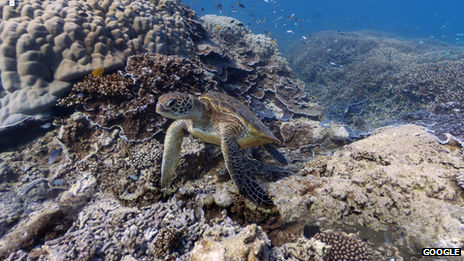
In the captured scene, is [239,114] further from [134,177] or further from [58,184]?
[58,184]

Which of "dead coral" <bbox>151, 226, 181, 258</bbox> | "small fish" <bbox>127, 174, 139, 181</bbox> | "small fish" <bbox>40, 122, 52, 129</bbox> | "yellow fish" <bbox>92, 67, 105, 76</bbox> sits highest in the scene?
"yellow fish" <bbox>92, 67, 105, 76</bbox>

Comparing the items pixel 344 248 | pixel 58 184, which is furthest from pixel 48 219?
pixel 344 248

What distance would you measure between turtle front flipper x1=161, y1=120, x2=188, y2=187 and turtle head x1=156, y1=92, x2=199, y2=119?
0.76ft

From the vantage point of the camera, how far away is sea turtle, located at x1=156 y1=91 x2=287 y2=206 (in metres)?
2.33

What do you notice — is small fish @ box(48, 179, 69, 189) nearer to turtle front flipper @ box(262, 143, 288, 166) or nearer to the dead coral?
the dead coral

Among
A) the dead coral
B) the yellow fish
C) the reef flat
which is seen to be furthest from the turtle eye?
the yellow fish

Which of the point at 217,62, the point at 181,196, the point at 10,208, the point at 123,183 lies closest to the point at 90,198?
the point at 123,183

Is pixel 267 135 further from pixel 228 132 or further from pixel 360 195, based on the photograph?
pixel 360 195

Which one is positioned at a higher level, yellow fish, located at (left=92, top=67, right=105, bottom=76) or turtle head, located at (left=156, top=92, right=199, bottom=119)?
yellow fish, located at (left=92, top=67, right=105, bottom=76)

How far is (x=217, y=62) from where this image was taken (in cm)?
592

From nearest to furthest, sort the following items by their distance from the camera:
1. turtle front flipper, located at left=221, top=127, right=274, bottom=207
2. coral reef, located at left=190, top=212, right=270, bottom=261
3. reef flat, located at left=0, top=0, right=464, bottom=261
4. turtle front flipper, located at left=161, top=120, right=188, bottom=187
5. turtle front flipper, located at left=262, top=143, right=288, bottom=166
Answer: coral reef, located at left=190, top=212, right=270, bottom=261
reef flat, located at left=0, top=0, right=464, bottom=261
turtle front flipper, located at left=221, top=127, right=274, bottom=207
turtle front flipper, located at left=161, top=120, right=188, bottom=187
turtle front flipper, located at left=262, top=143, right=288, bottom=166

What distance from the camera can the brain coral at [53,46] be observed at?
3125 mm

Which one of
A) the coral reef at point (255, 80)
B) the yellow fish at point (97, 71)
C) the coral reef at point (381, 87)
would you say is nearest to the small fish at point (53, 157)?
the yellow fish at point (97, 71)

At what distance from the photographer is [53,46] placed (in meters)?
3.40
